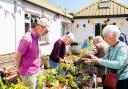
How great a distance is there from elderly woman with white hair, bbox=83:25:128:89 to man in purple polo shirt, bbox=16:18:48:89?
86 cm

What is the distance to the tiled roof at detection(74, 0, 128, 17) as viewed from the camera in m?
17.2

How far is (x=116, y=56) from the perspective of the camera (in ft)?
13.0

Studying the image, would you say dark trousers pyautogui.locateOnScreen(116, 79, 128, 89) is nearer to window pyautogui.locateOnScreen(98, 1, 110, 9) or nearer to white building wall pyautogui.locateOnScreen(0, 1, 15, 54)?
white building wall pyautogui.locateOnScreen(0, 1, 15, 54)

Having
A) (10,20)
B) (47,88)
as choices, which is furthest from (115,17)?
(47,88)

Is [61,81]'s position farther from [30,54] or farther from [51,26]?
[51,26]

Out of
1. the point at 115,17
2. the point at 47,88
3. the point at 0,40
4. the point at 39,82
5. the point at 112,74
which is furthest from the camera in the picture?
the point at 115,17

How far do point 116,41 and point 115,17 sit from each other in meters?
13.3

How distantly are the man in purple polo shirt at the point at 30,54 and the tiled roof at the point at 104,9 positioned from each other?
13.2 m

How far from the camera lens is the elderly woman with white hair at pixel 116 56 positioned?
153 inches

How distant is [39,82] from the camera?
439 centimetres

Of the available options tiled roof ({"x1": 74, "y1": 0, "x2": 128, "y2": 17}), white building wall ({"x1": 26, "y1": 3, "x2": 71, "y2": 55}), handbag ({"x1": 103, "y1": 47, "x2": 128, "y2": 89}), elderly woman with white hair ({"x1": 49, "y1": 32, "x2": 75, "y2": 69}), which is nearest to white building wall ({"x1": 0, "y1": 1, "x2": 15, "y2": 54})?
white building wall ({"x1": 26, "y1": 3, "x2": 71, "y2": 55})

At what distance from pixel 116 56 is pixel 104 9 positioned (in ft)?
47.2

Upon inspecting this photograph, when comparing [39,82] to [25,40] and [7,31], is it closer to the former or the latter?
[25,40]

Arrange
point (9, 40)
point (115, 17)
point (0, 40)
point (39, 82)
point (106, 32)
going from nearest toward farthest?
point (106, 32)
point (39, 82)
point (0, 40)
point (9, 40)
point (115, 17)
